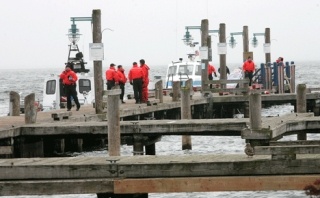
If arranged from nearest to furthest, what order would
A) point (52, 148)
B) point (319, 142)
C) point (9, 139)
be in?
point (319, 142) → point (9, 139) → point (52, 148)

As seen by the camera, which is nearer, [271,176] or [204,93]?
[271,176]

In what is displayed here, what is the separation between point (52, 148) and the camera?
27438mm

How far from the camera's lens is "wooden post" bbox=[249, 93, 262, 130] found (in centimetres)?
2105

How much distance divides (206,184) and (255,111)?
551 cm

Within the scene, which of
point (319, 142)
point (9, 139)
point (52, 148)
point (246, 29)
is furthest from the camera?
point (246, 29)

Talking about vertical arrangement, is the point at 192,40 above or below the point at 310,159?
above

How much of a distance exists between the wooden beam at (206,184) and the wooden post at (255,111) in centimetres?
534

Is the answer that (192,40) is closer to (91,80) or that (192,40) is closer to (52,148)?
(91,80)

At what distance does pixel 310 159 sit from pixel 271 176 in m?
0.60

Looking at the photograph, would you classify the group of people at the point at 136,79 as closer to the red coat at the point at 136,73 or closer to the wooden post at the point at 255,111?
the red coat at the point at 136,73

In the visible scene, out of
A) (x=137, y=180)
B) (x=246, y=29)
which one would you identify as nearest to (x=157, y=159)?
(x=137, y=180)

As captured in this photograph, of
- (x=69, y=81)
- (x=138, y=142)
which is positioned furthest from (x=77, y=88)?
(x=138, y=142)

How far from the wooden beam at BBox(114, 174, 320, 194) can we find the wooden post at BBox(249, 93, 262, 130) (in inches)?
210

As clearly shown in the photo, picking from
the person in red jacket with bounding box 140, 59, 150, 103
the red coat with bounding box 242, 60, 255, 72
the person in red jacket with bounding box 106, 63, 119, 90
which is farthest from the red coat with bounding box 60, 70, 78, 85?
the red coat with bounding box 242, 60, 255, 72
